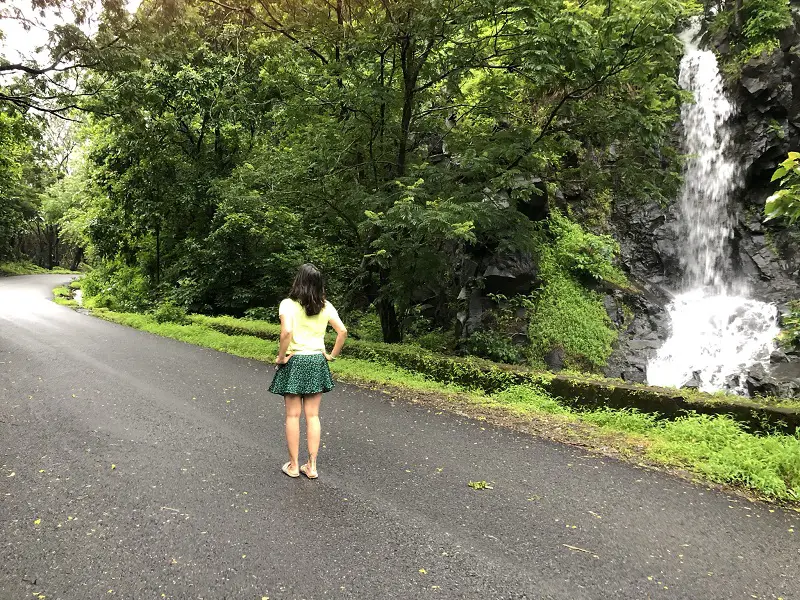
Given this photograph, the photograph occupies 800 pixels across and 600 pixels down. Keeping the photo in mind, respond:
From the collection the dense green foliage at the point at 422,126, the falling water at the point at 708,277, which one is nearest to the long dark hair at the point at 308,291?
the dense green foliage at the point at 422,126

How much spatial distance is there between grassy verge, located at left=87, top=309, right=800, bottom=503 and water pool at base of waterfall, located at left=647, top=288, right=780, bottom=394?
261 inches

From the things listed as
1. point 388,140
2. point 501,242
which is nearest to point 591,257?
point 501,242

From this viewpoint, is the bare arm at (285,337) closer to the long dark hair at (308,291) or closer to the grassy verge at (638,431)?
the long dark hair at (308,291)

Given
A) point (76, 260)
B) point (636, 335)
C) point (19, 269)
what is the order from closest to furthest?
point (636, 335)
point (19, 269)
point (76, 260)

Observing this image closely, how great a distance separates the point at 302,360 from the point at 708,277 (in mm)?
15583

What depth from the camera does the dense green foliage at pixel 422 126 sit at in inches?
315

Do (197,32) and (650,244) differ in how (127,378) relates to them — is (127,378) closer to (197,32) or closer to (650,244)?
(197,32)

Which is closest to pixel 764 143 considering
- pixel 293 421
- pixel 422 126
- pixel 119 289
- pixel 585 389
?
pixel 422 126

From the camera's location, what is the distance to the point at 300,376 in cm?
421

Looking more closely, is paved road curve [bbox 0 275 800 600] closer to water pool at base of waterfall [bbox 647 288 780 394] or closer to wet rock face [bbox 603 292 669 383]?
wet rock face [bbox 603 292 669 383]

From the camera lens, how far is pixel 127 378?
26.1 ft

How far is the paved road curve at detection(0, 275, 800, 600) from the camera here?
9.58 ft

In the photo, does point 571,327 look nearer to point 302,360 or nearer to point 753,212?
point 753,212

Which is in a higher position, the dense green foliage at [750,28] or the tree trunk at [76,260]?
the dense green foliage at [750,28]
